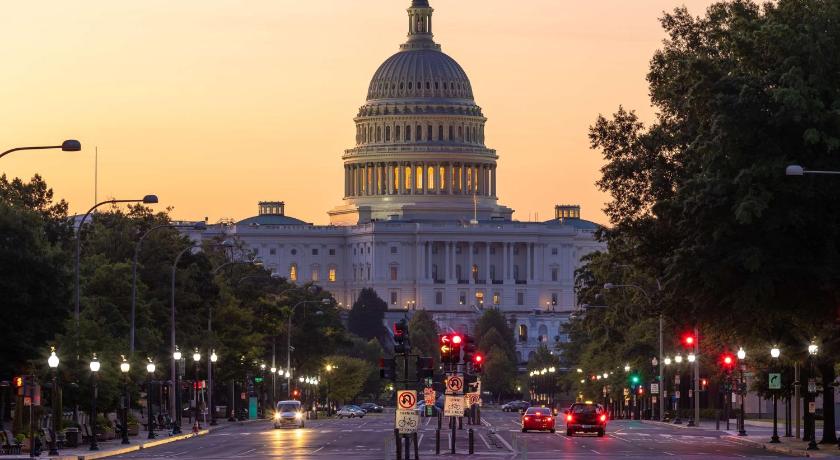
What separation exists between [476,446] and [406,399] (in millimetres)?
19065

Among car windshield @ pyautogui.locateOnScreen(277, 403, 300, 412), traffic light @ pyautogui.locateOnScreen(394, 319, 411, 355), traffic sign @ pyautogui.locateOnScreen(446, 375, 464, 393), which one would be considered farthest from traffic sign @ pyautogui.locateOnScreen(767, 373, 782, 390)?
car windshield @ pyautogui.locateOnScreen(277, 403, 300, 412)

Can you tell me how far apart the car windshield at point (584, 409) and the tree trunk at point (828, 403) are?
16.1 metres

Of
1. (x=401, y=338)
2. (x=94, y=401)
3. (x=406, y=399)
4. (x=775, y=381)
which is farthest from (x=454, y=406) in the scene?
(x=775, y=381)

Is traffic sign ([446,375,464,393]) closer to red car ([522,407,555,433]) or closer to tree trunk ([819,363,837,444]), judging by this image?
tree trunk ([819,363,837,444])

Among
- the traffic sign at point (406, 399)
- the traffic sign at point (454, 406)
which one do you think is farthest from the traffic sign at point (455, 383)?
the traffic sign at point (406, 399)

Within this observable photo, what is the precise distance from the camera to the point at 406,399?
5766 centimetres

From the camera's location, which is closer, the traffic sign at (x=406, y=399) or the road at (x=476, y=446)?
the traffic sign at (x=406, y=399)

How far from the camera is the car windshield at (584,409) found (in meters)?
91.9

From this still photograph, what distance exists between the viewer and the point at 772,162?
62.8m

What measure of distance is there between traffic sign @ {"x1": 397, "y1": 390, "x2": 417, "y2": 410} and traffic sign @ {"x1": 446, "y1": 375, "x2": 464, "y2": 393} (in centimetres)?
647

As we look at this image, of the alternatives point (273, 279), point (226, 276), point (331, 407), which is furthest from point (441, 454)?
point (331, 407)

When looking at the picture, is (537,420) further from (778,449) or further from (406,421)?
(406,421)

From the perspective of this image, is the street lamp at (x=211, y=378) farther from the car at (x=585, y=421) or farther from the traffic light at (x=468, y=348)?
the traffic light at (x=468, y=348)

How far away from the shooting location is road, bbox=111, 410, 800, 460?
66.9m
